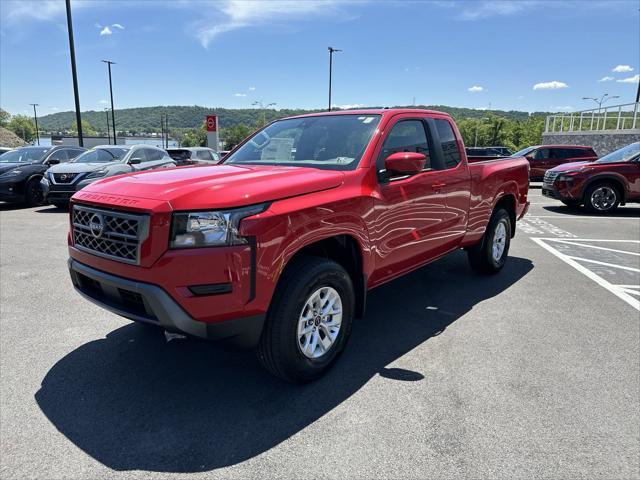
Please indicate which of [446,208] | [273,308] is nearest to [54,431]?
[273,308]

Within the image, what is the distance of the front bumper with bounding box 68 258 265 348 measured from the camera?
97.0 inches

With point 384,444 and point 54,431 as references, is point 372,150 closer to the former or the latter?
point 384,444

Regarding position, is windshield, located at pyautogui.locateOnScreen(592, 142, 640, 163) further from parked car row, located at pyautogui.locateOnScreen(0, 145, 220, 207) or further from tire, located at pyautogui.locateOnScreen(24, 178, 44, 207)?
tire, located at pyautogui.locateOnScreen(24, 178, 44, 207)

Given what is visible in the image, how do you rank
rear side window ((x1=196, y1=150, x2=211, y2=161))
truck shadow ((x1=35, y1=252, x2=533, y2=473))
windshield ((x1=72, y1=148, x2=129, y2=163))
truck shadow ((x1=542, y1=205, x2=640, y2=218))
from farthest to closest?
rear side window ((x1=196, y1=150, x2=211, y2=161)), windshield ((x1=72, y1=148, x2=129, y2=163)), truck shadow ((x1=542, y1=205, x2=640, y2=218)), truck shadow ((x1=35, y1=252, x2=533, y2=473))

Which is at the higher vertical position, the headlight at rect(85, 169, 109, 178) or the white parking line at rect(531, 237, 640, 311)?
the headlight at rect(85, 169, 109, 178)

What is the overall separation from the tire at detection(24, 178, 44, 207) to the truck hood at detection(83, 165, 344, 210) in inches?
428

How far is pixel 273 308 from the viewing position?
2.75 metres

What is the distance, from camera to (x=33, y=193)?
12.2 metres

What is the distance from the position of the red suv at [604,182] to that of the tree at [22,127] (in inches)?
6377

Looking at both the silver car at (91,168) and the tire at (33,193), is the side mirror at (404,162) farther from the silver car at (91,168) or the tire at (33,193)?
the tire at (33,193)

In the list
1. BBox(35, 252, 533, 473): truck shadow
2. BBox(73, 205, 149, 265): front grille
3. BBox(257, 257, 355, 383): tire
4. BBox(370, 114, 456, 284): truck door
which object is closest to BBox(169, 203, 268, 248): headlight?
BBox(73, 205, 149, 265): front grille

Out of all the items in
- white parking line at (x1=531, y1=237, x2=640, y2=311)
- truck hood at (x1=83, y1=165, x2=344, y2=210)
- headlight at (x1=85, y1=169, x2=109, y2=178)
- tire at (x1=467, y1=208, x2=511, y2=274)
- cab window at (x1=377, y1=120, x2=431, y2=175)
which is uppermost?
cab window at (x1=377, y1=120, x2=431, y2=175)

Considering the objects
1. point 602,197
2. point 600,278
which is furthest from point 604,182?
point 600,278

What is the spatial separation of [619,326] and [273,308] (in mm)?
3433
